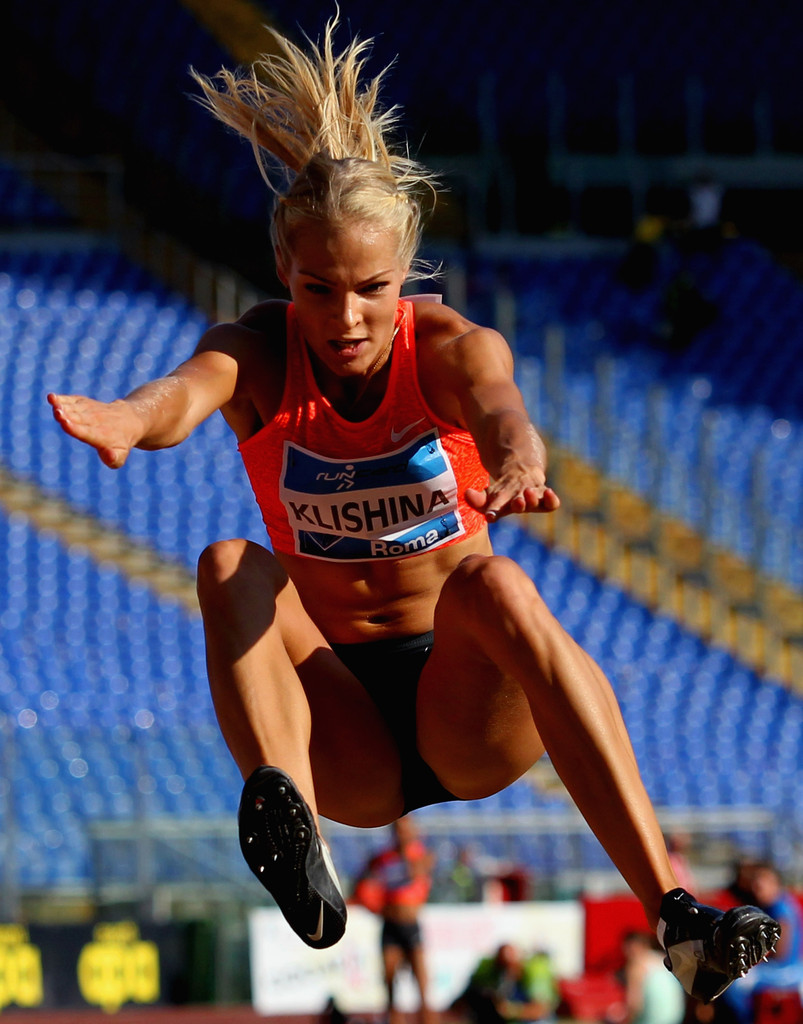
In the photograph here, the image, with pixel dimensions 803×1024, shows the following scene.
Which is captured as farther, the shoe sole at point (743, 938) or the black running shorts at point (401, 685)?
the black running shorts at point (401, 685)

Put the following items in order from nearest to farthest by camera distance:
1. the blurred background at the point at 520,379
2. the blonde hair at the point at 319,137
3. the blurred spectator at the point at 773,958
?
the blonde hair at the point at 319,137, the blurred spectator at the point at 773,958, the blurred background at the point at 520,379

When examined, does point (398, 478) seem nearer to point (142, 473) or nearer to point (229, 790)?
point (229, 790)

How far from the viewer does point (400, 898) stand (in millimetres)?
9289

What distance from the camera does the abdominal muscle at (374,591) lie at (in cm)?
391

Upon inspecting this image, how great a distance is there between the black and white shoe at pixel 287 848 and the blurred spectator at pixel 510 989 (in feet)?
20.2

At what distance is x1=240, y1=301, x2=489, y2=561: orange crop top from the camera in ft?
12.1

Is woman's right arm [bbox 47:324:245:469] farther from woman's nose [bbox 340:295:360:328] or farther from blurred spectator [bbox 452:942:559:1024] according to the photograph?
blurred spectator [bbox 452:942:559:1024]

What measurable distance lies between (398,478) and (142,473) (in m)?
9.10

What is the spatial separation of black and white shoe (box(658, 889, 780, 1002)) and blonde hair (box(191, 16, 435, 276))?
1.48m

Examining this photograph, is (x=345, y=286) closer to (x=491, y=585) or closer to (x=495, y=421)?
(x=495, y=421)

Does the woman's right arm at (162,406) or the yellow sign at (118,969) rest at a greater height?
the woman's right arm at (162,406)

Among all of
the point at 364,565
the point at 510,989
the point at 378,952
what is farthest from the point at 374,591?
the point at 378,952

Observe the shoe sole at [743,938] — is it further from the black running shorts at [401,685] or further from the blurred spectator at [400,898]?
the blurred spectator at [400,898]

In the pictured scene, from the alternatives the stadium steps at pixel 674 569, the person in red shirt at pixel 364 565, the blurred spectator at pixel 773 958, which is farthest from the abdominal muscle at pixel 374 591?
the stadium steps at pixel 674 569
